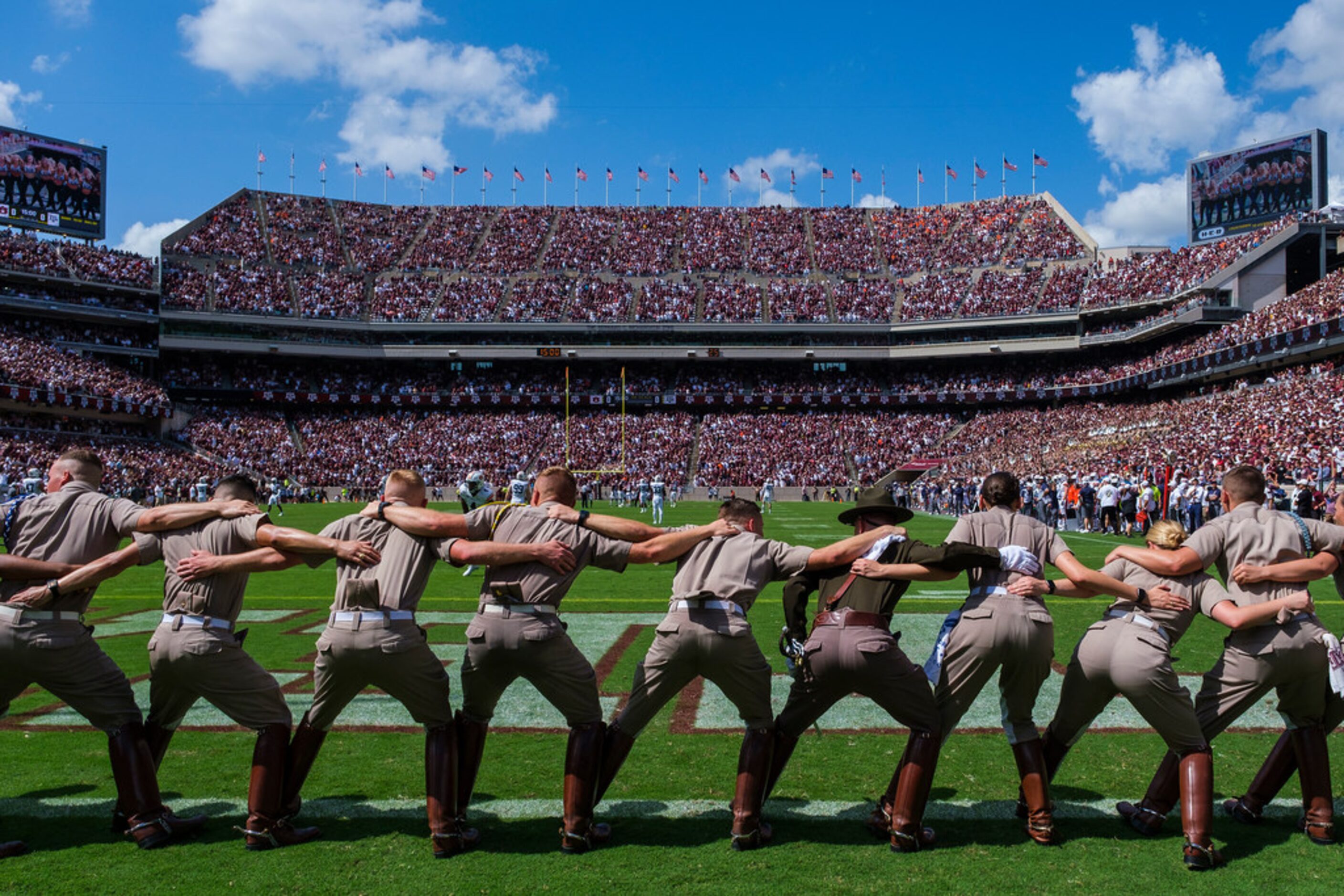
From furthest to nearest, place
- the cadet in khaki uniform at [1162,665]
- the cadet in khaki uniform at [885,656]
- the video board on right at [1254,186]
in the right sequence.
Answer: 1. the video board on right at [1254,186]
2. the cadet in khaki uniform at [885,656]
3. the cadet in khaki uniform at [1162,665]

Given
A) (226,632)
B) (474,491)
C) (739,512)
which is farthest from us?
(474,491)

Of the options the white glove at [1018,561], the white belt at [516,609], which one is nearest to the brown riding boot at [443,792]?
the white belt at [516,609]

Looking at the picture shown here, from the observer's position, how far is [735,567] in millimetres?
4754

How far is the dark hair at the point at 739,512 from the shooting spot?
501cm

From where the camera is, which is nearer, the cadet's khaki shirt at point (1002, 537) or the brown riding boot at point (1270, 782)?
the cadet's khaki shirt at point (1002, 537)

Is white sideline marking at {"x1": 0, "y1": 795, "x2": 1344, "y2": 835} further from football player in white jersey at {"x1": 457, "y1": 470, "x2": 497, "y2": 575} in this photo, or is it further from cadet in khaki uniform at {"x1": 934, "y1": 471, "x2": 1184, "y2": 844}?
football player in white jersey at {"x1": 457, "y1": 470, "x2": 497, "y2": 575}

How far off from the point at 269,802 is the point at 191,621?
3.25 feet

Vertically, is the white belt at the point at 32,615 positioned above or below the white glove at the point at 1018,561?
below

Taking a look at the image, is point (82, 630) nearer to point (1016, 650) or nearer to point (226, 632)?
point (226, 632)

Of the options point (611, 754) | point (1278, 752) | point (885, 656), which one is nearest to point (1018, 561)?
point (885, 656)

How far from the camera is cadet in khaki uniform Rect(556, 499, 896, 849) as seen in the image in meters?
4.64

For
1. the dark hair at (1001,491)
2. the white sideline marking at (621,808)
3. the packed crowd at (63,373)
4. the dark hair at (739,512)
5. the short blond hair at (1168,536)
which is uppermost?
the packed crowd at (63,373)

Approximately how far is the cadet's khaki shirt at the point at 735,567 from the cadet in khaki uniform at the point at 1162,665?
1.18m

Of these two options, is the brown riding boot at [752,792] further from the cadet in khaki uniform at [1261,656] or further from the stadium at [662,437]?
the cadet in khaki uniform at [1261,656]
